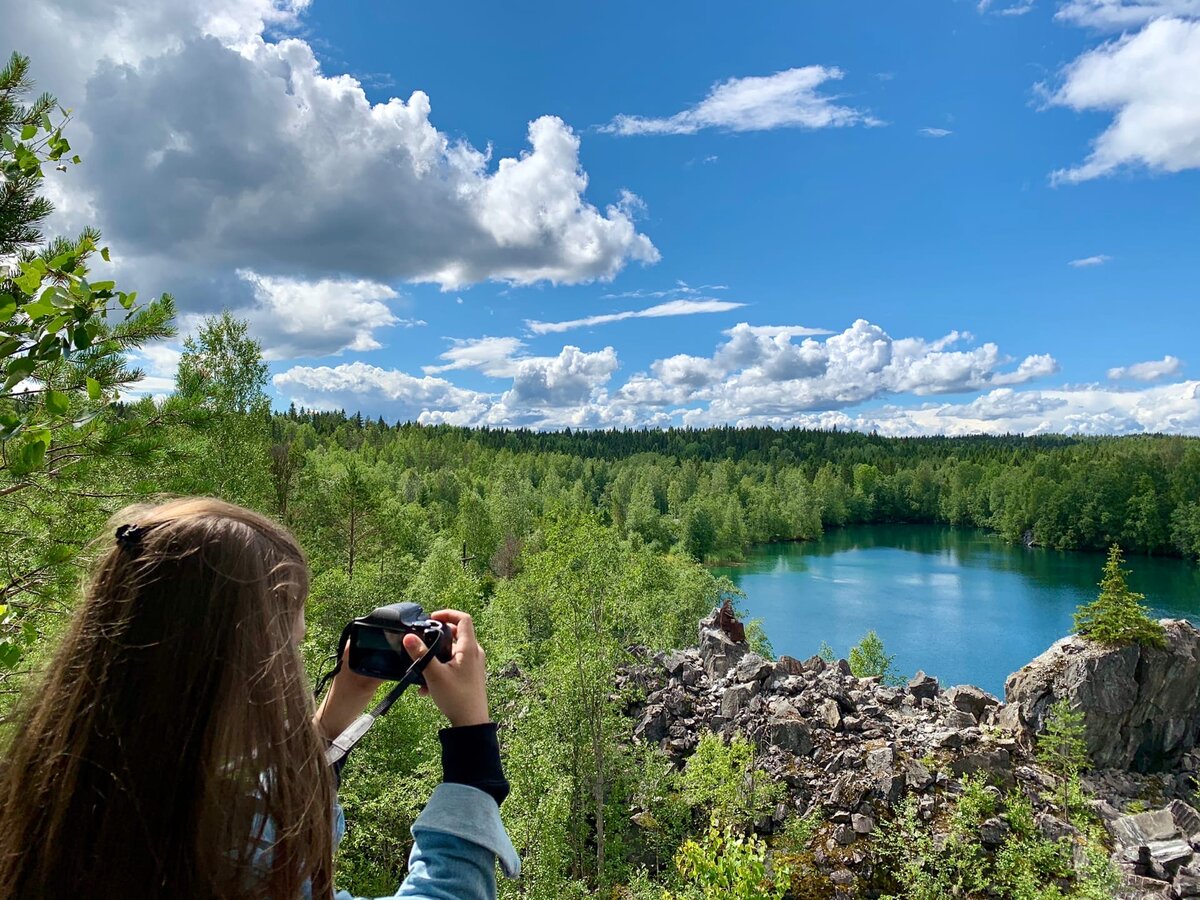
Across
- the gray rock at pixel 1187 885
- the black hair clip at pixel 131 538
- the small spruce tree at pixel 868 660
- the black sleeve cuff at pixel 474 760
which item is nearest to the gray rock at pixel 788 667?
the small spruce tree at pixel 868 660

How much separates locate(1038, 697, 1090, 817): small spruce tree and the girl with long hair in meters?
15.9

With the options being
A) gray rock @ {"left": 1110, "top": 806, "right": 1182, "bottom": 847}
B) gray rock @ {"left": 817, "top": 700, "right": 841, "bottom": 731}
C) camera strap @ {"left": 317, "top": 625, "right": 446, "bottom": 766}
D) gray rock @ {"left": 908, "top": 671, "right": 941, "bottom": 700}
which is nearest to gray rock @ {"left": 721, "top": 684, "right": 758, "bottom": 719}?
gray rock @ {"left": 817, "top": 700, "right": 841, "bottom": 731}

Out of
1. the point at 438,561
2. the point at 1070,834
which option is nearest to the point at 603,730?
the point at 1070,834

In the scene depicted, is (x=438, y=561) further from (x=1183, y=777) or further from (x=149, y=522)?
(x=149, y=522)

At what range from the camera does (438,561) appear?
28.4 metres

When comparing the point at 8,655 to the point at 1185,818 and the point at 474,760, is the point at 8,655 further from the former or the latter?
the point at 1185,818

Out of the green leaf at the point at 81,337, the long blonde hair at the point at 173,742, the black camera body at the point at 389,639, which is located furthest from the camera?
the green leaf at the point at 81,337

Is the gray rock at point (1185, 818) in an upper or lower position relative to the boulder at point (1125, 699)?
lower

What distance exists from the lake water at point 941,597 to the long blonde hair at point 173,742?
32.7 metres

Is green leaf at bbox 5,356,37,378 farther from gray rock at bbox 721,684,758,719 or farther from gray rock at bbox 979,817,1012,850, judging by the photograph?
gray rock at bbox 721,684,758,719

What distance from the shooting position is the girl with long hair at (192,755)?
3.25ft

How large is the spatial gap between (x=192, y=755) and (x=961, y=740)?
16547 millimetres

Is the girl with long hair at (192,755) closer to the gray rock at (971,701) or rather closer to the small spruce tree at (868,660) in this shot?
the gray rock at (971,701)

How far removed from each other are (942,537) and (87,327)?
8624 centimetres
